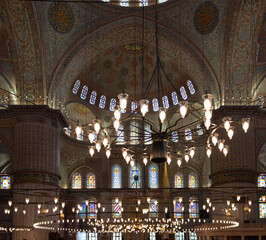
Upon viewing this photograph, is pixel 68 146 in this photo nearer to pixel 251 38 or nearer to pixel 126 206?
pixel 126 206

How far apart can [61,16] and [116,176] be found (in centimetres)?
1384

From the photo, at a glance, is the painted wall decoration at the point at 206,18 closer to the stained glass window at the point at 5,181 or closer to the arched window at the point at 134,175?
the arched window at the point at 134,175

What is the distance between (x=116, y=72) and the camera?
3550 cm

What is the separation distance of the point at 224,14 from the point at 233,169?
8.01 meters

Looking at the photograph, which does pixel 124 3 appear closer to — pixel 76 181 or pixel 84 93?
pixel 84 93

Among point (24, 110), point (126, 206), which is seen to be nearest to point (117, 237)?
point (126, 206)

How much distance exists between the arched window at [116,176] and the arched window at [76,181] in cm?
245

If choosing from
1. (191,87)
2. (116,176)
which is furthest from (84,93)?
(191,87)

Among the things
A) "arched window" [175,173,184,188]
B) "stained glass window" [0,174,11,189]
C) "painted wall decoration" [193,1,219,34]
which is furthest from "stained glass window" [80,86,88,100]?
"painted wall decoration" [193,1,219,34]

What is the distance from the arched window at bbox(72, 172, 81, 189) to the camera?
3491 centimetres

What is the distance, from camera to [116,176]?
35406 millimetres

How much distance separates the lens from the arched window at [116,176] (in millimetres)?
35156

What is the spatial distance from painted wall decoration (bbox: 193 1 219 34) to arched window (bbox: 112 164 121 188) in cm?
1313

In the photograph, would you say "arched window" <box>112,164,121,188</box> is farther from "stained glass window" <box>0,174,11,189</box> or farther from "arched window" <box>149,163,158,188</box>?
"stained glass window" <box>0,174,11,189</box>
